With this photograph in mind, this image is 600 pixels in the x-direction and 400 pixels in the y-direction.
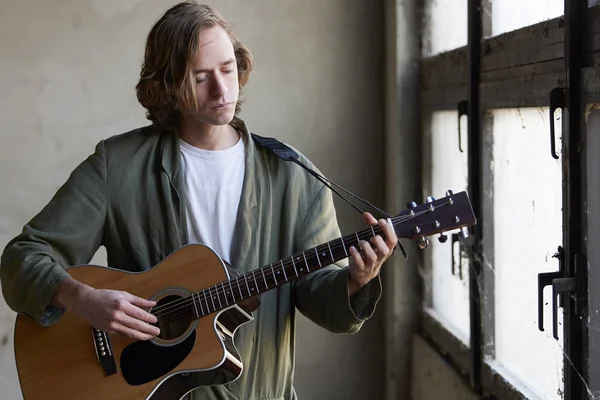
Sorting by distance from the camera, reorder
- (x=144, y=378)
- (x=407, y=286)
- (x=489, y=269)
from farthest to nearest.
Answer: (x=407, y=286) → (x=489, y=269) → (x=144, y=378)

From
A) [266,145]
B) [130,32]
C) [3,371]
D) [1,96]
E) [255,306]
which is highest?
[130,32]

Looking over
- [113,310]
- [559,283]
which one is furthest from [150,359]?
[559,283]

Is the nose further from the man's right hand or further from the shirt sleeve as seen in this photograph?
the man's right hand

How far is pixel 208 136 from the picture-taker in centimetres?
180

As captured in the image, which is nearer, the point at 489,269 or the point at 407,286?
the point at 489,269

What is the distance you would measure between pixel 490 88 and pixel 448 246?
649mm

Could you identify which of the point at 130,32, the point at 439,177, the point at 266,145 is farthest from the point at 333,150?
the point at 266,145

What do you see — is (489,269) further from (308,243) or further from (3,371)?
(3,371)

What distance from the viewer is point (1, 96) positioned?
2.72 m

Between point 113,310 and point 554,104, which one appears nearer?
point 554,104

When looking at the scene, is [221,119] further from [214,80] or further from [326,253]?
[326,253]

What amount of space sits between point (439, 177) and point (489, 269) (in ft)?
1.61

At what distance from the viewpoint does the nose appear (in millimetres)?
1672

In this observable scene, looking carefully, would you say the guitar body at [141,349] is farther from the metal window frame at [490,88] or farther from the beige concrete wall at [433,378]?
the beige concrete wall at [433,378]
